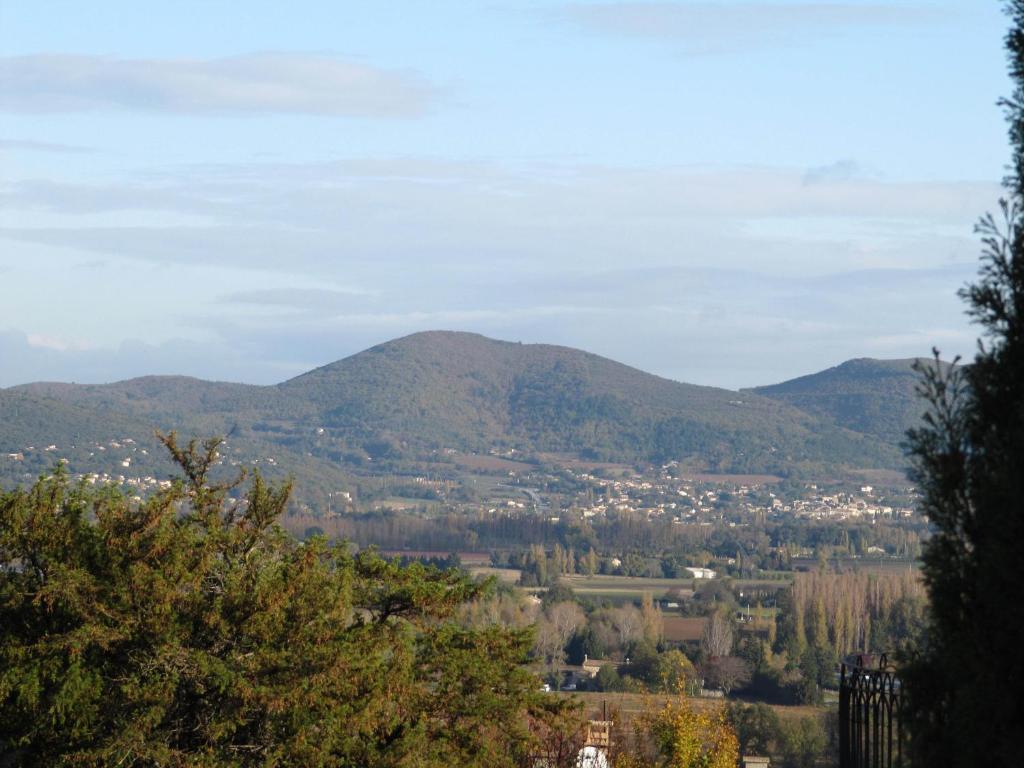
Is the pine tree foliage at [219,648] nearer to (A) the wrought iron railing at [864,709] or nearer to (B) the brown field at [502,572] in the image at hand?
(A) the wrought iron railing at [864,709]

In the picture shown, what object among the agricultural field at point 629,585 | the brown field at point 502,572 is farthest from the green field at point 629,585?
the brown field at point 502,572

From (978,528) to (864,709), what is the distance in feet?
10.3

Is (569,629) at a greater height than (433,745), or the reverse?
(433,745)

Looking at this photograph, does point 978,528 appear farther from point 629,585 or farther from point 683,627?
point 629,585

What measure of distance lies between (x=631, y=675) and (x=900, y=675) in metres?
70.6

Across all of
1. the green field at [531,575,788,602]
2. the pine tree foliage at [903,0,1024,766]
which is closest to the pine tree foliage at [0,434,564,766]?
the pine tree foliage at [903,0,1024,766]

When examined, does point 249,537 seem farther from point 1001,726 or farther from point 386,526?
point 386,526

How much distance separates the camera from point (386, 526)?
144 meters

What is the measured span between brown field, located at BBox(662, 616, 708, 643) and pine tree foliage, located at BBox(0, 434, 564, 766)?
7110 centimetres

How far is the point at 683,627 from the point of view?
92.9m

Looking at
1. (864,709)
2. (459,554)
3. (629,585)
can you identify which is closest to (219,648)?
(864,709)

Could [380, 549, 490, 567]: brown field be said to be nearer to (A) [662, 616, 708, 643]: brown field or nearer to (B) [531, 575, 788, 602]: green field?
(B) [531, 575, 788, 602]: green field

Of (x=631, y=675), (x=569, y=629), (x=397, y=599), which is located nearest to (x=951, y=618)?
(x=397, y=599)

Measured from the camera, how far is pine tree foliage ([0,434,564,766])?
48.4 feet
